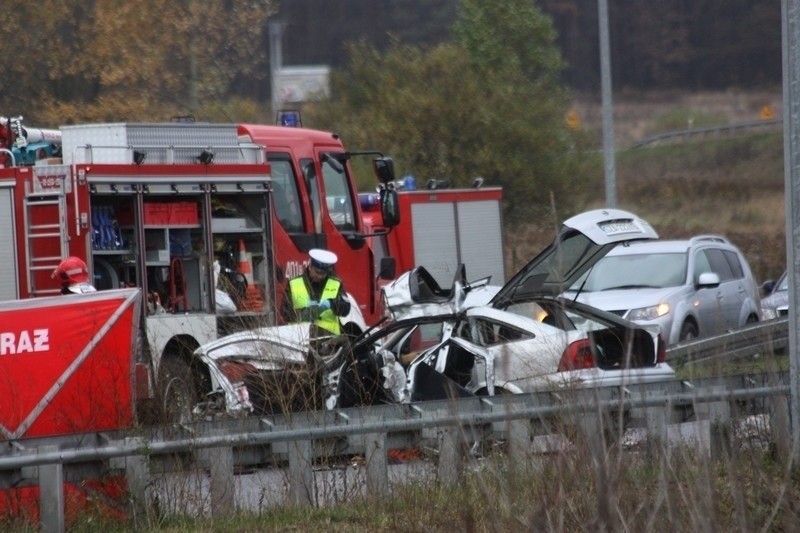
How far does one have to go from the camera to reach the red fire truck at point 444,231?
Answer: 20.9 meters

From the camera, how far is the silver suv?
16.3 metres

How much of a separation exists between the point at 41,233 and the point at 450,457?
20.6 feet

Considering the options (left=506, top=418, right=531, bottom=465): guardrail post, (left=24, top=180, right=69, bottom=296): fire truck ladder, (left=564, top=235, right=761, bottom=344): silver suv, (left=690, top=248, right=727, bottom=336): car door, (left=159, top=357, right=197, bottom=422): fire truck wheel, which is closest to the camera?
(left=506, top=418, right=531, bottom=465): guardrail post

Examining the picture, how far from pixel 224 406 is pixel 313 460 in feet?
6.47

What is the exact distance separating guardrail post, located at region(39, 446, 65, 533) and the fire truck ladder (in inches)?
206

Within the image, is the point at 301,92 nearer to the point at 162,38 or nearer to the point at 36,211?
the point at 162,38

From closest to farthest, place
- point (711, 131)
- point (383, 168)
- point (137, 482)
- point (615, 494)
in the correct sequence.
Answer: point (615, 494) → point (137, 482) → point (383, 168) → point (711, 131)

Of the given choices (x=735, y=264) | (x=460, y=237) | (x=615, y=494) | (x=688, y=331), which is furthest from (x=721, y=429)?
(x=460, y=237)

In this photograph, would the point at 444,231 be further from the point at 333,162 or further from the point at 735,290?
the point at 333,162

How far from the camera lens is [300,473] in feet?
26.9

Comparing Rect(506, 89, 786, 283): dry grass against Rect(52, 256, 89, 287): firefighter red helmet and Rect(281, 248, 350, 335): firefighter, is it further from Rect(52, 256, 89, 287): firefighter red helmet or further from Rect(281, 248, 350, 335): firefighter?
Rect(52, 256, 89, 287): firefighter red helmet

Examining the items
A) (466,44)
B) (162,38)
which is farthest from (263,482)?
(466,44)

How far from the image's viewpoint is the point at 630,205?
49094 millimetres

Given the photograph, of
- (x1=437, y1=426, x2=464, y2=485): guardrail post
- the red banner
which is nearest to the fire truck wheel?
the red banner
